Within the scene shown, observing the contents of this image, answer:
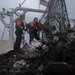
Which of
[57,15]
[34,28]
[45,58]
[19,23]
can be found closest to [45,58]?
[45,58]

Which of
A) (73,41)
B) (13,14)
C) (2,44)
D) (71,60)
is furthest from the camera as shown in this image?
(13,14)

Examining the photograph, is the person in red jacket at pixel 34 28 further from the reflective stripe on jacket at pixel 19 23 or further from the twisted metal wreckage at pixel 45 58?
the reflective stripe on jacket at pixel 19 23

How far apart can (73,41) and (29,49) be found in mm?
2667

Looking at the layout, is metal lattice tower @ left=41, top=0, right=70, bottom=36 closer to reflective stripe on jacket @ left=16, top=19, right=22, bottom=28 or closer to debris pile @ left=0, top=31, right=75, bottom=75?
reflective stripe on jacket @ left=16, top=19, right=22, bottom=28

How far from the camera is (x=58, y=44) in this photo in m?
13.3

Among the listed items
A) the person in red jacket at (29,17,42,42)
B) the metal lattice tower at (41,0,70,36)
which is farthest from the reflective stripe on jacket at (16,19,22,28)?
the metal lattice tower at (41,0,70,36)

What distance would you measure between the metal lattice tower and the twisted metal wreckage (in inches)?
32.6

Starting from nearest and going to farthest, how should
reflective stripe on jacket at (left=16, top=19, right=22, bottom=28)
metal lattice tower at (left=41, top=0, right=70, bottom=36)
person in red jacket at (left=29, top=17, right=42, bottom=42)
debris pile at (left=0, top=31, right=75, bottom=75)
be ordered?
1. debris pile at (left=0, top=31, right=75, bottom=75)
2. reflective stripe on jacket at (left=16, top=19, right=22, bottom=28)
3. person in red jacket at (left=29, top=17, right=42, bottom=42)
4. metal lattice tower at (left=41, top=0, right=70, bottom=36)

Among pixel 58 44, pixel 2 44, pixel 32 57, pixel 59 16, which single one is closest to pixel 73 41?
pixel 58 44

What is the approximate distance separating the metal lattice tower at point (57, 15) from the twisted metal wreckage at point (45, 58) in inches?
32.6

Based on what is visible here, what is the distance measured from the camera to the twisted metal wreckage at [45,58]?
10.9 meters

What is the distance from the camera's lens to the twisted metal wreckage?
10.9m

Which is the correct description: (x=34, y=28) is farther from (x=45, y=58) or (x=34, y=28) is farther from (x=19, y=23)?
(x=45, y=58)

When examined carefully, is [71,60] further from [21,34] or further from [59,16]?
[59,16]
